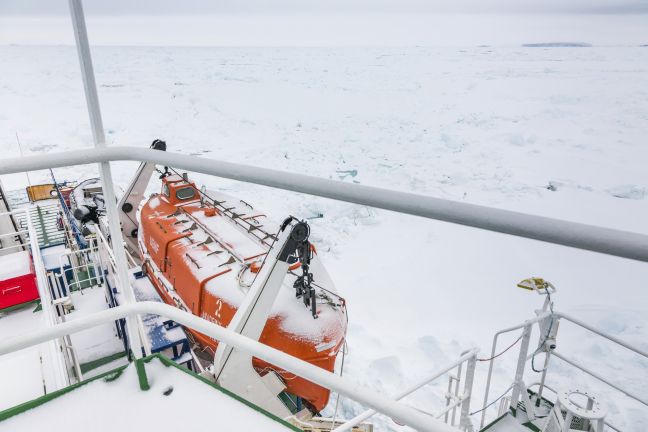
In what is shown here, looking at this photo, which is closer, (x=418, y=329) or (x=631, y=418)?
(x=631, y=418)

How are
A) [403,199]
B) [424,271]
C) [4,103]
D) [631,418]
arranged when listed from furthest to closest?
[4,103]
[424,271]
[631,418]
[403,199]

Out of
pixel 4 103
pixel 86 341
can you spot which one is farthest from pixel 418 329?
pixel 4 103

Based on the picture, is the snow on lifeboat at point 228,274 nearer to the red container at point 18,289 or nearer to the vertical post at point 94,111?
the red container at point 18,289

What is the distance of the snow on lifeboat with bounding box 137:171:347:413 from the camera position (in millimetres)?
4711

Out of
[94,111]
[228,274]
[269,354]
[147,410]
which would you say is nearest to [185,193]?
[228,274]

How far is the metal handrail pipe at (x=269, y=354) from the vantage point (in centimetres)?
74

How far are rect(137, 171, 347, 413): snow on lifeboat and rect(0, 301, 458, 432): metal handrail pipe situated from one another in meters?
2.98

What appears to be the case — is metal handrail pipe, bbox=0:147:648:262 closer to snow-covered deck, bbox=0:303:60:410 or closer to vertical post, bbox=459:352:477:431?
snow-covered deck, bbox=0:303:60:410

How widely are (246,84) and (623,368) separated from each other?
4671cm

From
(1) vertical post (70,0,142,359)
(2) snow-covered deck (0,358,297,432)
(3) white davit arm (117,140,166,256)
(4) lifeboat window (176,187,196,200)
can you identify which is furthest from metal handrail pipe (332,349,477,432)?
(3) white davit arm (117,140,166,256)

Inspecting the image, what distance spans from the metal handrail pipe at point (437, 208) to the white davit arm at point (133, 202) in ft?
24.2

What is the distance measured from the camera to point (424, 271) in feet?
40.7

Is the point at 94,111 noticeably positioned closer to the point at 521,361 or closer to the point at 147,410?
the point at 147,410

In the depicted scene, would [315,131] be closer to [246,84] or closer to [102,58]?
[246,84]
